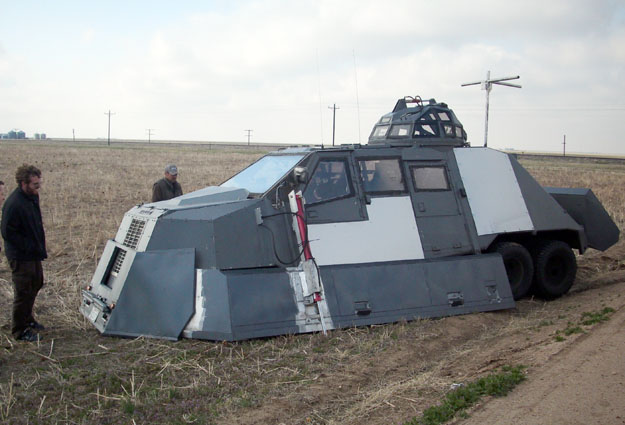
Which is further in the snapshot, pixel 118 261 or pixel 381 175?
pixel 381 175

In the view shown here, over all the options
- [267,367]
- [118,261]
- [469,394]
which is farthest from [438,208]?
[118,261]

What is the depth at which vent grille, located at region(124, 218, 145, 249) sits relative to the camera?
7454mm

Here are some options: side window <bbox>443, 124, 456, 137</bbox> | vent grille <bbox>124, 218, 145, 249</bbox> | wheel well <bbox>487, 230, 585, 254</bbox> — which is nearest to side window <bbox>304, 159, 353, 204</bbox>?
vent grille <bbox>124, 218, 145, 249</bbox>

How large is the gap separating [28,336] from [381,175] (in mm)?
4579

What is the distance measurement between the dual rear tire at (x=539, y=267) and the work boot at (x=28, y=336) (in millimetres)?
5873

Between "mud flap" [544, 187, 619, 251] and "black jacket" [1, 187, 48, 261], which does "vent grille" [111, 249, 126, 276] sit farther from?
"mud flap" [544, 187, 619, 251]

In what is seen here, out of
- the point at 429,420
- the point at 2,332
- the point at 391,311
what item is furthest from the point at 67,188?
the point at 429,420

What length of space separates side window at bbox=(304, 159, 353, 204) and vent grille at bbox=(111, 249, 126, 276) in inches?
88.5

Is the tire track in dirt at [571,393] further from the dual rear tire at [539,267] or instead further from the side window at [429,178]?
the side window at [429,178]

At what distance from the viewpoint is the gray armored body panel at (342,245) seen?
6969 mm

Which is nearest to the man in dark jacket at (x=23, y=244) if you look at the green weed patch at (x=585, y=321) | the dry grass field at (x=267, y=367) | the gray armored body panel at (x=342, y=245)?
the dry grass field at (x=267, y=367)

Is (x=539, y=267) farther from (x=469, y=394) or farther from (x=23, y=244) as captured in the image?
(x=23, y=244)

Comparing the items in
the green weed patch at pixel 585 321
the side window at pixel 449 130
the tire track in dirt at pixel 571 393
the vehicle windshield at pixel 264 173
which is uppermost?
the side window at pixel 449 130

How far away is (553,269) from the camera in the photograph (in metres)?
9.48
